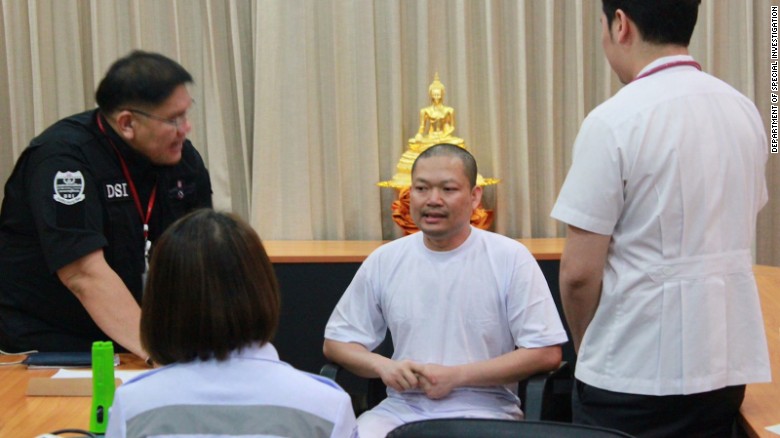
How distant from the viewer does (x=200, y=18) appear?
13.9ft

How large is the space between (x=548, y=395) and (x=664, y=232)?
79cm

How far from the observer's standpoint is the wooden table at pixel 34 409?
189 cm

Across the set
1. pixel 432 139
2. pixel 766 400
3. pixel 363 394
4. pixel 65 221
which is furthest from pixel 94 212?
pixel 432 139

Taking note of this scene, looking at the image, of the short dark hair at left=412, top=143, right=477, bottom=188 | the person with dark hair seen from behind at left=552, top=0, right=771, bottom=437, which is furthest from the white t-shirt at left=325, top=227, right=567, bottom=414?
the person with dark hair seen from behind at left=552, top=0, right=771, bottom=437

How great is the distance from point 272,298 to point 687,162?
78cm

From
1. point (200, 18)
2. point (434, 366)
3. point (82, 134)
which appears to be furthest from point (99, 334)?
point (200, 18)

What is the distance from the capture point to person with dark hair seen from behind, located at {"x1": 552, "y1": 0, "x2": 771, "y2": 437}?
5.57 feet

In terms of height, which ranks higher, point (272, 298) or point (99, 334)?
point (272, 298)

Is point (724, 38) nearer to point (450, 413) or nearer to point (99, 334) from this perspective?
point (450, 413)

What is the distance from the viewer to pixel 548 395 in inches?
93.5

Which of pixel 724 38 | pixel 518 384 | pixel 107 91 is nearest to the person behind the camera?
pixel 107 91

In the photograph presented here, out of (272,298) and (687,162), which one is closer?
(272,298)

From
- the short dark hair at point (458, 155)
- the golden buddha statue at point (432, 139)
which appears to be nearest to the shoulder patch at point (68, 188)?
the short dark hair at point (458, 155)

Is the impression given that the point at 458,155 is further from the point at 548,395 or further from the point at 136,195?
the point at 136,195
